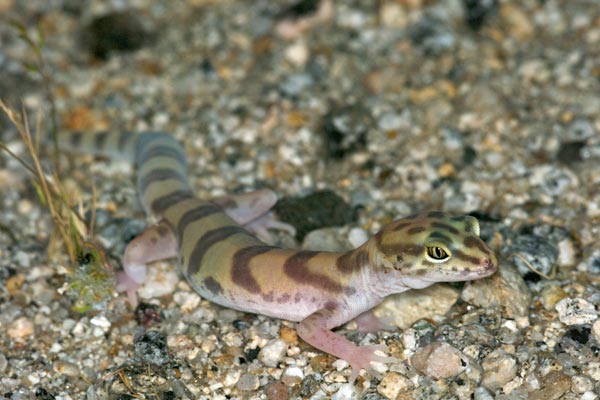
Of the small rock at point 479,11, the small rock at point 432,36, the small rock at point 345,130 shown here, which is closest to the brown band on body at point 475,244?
the small rock at point 345,130

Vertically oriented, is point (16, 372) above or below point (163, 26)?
below

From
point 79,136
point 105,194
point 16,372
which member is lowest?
point 16,372

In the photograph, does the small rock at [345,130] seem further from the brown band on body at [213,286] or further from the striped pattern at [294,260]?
the brown band on body at [213,286]

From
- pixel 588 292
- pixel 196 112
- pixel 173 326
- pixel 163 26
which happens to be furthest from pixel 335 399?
pixel 163 26

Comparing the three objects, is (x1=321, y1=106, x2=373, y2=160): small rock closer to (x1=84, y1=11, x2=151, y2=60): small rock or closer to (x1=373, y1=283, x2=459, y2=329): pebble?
(x1=373, y1=283, x2=459, y2=329): pebble

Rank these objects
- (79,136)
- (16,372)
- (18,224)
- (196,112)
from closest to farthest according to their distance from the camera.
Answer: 1. (16,372)
2. (18,224)
3. (79,136)
4. (196,112)

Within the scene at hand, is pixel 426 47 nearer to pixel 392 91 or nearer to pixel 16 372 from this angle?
pixel 392 91
